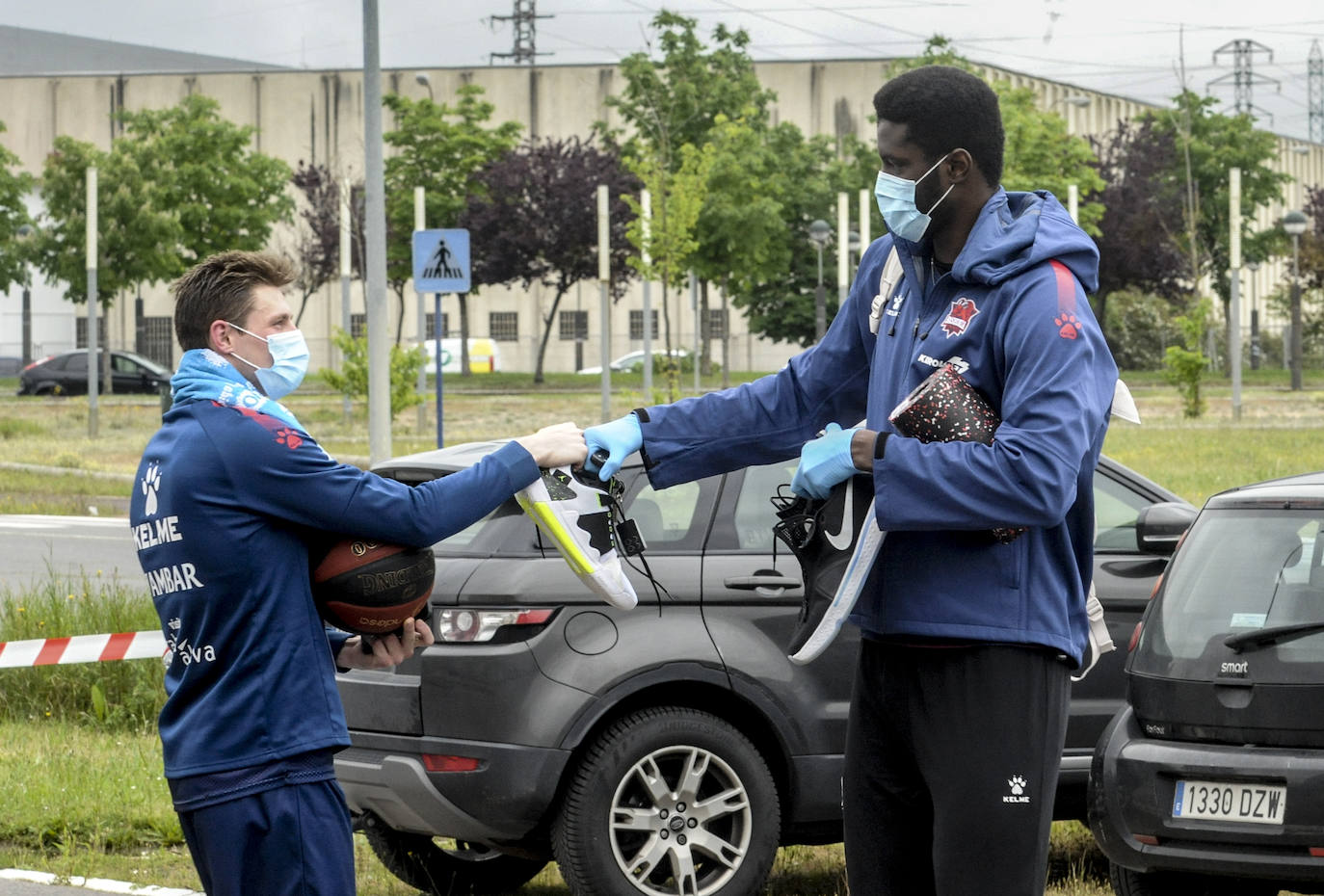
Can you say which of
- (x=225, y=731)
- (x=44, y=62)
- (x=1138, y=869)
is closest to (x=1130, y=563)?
(x=1138, y=869)

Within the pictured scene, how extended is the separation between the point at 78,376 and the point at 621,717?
4782 centimetres

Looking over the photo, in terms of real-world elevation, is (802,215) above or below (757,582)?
above

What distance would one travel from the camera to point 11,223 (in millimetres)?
54031

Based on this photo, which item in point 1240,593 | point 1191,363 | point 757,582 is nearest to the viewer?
point 1240,593

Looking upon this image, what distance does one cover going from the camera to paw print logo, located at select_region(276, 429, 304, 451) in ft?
10.6

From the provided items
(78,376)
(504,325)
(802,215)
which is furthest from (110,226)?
(504,325)

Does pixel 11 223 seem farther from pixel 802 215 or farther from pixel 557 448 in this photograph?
pixel 557 448

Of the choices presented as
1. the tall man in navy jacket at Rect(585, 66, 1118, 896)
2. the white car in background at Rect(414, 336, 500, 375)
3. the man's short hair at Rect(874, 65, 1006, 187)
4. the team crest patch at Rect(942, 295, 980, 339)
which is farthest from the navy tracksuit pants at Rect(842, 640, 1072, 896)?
the white car in background at Rect(414, 336, 500, 375)

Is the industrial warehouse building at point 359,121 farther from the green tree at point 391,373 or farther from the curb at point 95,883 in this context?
the curb at point 95,883

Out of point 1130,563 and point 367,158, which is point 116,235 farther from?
point 1130,563

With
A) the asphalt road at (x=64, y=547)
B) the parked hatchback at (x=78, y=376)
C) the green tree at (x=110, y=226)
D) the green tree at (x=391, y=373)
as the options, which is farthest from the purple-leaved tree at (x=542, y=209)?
the asphalt road at (x=64, y=547)

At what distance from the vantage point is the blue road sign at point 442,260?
17531mm

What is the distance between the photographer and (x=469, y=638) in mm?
5793

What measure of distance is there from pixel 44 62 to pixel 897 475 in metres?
97.4
